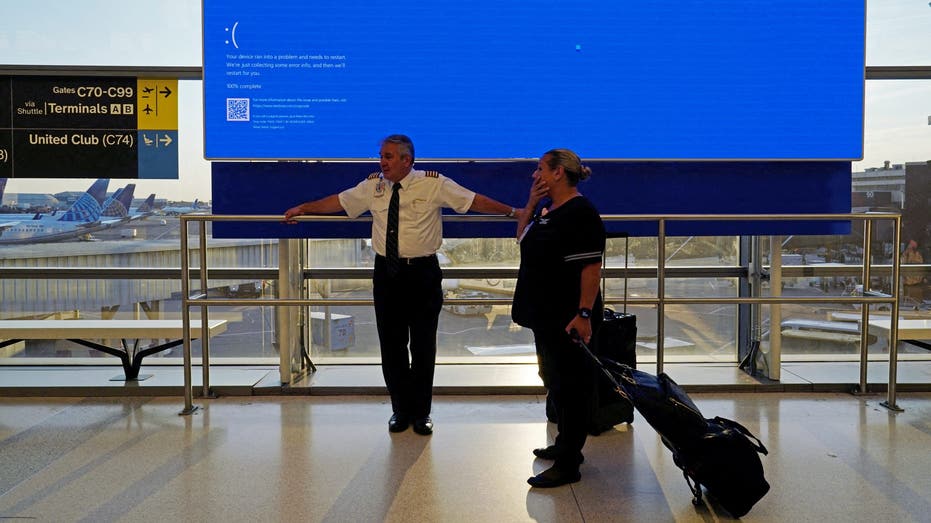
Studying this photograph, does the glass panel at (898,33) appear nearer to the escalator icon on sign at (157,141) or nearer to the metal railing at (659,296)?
the metal railing at (659,296)

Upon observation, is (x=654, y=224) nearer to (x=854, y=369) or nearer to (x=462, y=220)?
(x=462, y=220)

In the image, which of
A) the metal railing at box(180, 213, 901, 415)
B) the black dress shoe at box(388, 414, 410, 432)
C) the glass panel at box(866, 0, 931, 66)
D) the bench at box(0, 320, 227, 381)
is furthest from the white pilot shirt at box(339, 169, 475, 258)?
the glass panel at box(866, 0, 931, 66)

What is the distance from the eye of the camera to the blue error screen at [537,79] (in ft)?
14.6

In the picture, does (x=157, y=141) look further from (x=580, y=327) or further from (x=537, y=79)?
(x=580, y=327)

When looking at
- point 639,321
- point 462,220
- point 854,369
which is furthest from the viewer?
point 639,321

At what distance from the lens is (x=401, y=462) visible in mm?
3432

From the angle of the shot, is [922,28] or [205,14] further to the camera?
[922,28]

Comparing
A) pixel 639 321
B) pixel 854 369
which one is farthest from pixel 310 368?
pixel 854 369

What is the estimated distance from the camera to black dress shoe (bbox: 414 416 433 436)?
12.6 ft

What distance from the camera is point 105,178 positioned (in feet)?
16.8

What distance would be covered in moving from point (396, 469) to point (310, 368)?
6.37 feet

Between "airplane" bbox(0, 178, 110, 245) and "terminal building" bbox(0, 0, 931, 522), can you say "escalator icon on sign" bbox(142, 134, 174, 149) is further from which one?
"airplane" bbox(0, 178, 110, 245)

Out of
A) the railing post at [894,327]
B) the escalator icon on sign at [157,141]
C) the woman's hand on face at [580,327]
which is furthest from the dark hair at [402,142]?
the railing post at [894,327]

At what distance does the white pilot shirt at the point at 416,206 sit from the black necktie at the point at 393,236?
0.07ft
